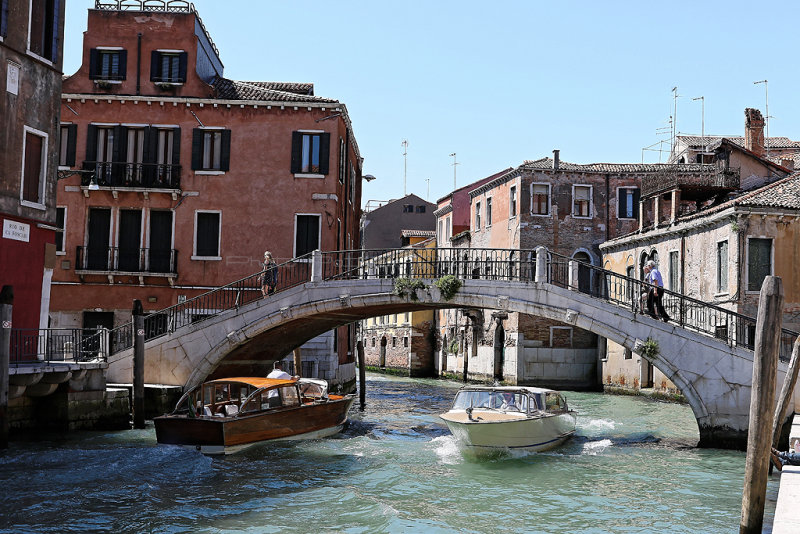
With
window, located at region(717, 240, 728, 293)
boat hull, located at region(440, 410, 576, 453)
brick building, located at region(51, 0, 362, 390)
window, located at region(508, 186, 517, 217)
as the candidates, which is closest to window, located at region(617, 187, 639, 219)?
window, located at region(508, 186, 517, 217)

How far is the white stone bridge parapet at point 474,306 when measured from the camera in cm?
1611

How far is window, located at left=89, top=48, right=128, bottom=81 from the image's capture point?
2316 cm

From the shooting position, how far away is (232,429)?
47.9 feet

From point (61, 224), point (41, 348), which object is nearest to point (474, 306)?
point (41, 348)

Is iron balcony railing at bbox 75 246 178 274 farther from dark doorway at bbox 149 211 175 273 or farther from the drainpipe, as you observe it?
the drainpipe

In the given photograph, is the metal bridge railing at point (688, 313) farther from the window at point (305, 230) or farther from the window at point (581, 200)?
the window at point (581, 200)

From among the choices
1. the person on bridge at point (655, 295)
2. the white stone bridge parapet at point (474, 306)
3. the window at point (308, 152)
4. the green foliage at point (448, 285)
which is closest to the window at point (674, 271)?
the white stone bridge parapet at point (474, 306)

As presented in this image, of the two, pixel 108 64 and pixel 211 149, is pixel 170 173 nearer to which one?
pixel 211 149

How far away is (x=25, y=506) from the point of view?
A: 10422 mm

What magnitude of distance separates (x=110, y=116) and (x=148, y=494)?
13881 mm

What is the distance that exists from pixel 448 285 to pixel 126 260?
8.99 meters

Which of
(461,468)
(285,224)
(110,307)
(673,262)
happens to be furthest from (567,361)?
(461,468)

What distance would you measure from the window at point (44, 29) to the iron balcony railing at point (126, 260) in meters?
6.81

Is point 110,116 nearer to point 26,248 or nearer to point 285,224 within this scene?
point 285,224
